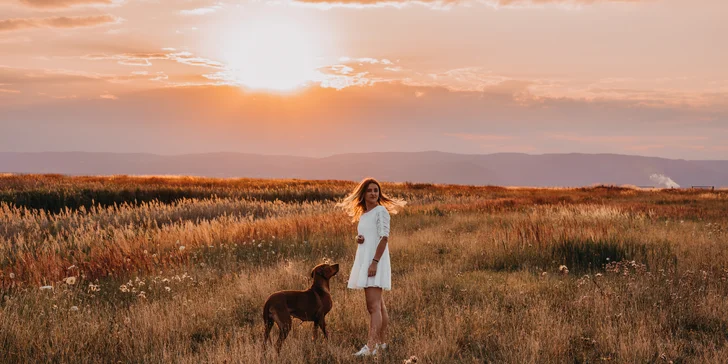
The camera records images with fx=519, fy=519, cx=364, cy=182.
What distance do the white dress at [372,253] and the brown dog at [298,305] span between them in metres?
0.27

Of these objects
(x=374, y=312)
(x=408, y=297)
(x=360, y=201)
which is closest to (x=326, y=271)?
(x=374, y=312)

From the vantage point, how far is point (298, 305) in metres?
5.18

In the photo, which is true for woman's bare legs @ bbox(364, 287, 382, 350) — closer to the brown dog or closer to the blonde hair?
the brown dog

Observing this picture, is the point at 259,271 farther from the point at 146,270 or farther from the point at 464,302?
the point at 464,302

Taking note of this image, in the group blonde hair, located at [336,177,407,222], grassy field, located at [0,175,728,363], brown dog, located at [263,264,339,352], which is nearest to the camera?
brown dog, located at [263,264,339,352]

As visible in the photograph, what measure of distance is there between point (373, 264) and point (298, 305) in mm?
855

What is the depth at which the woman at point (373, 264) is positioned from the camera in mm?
5371

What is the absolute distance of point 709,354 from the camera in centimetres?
534

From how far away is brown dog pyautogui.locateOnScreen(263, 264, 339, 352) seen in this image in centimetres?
508

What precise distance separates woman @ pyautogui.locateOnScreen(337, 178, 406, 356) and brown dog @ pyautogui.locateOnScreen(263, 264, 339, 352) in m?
0.30

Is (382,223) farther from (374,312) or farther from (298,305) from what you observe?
(298,305)

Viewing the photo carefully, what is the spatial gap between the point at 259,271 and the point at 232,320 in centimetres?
276

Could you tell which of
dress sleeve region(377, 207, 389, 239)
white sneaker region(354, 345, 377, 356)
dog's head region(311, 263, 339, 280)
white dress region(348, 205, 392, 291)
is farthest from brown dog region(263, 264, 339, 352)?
dress sleeve region(377, 207, 389, 239)

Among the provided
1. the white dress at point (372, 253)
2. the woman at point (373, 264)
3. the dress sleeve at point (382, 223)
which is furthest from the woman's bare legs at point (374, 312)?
the dress sleeve at point (382, 223)
